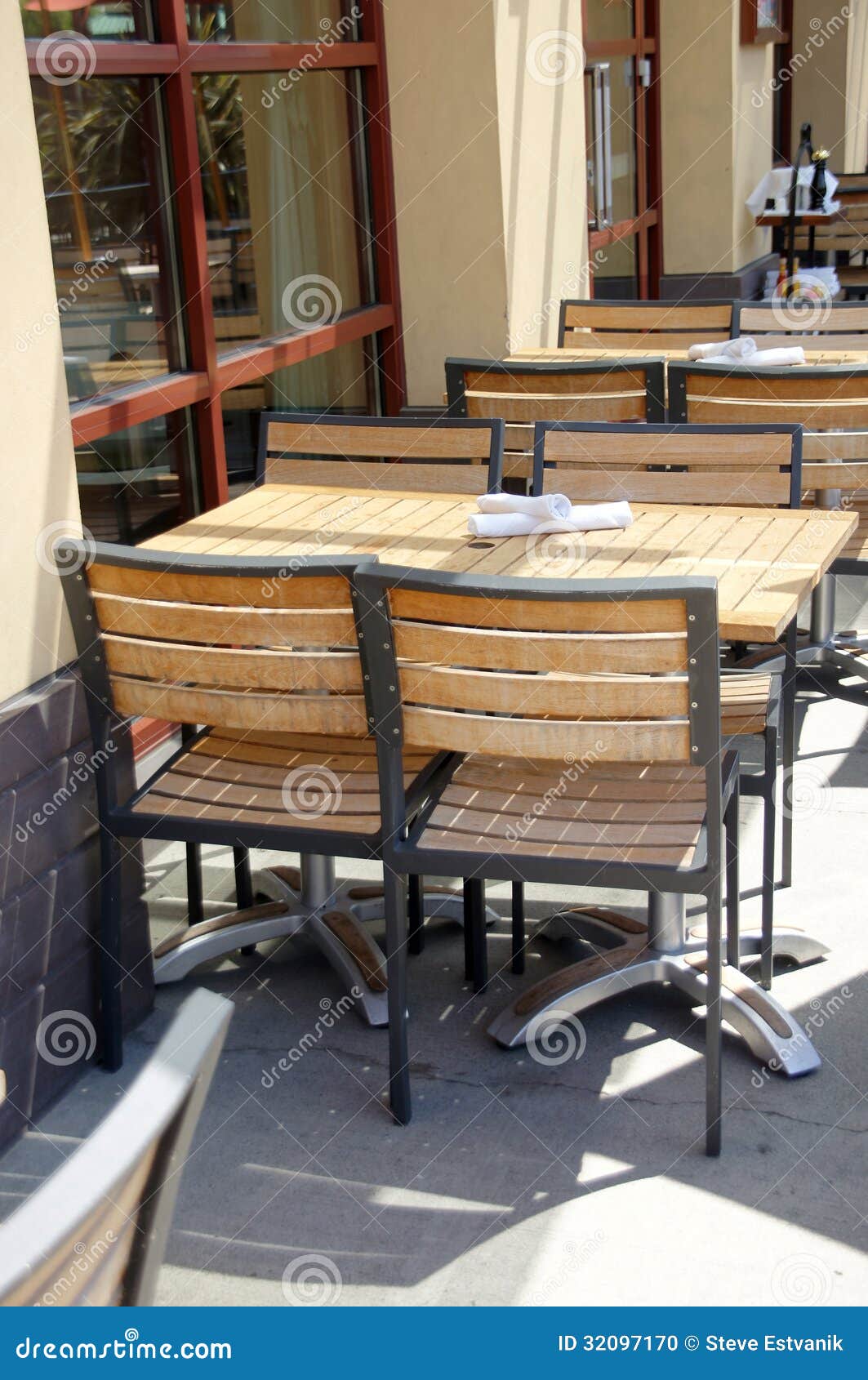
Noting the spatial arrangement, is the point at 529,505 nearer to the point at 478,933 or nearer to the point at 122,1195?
the point at 478,933

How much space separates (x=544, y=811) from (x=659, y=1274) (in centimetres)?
71

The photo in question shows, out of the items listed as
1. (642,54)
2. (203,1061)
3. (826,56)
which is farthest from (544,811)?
(826,56)

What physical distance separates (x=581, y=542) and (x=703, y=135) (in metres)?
6.31

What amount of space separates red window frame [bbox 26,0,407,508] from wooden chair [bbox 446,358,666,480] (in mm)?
593

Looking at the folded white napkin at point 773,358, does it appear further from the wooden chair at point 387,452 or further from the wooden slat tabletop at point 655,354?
the wooden chair at point 387,452

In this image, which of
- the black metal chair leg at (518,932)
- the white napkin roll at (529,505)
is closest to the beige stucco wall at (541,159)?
the white napkin roll at (529,505)

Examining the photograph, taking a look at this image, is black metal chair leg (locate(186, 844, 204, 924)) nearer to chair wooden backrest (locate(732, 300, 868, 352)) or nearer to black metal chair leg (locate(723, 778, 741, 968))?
black metal chair leg (locate(723, 778, 741, 968))

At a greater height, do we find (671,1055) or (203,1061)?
(203,1061)

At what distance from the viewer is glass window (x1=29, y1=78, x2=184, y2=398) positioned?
342 centimetres

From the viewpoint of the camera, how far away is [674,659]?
215cm

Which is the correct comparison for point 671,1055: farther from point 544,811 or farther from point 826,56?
point 826,56

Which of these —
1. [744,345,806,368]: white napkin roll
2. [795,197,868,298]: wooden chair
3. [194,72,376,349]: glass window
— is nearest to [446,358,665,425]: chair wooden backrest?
[744,345,806,368]: white napkin roll

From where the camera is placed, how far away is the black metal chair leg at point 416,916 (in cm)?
303
